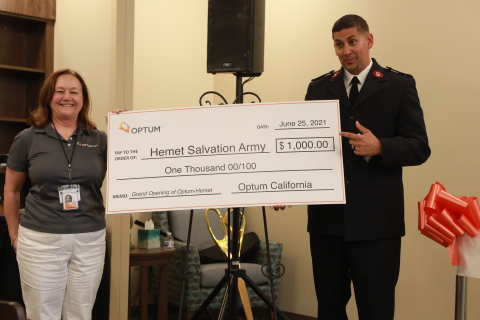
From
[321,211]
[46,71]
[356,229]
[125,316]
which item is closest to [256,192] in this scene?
[321,211]

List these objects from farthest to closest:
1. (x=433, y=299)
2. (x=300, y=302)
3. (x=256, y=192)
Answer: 1. (x=300, y=302)
2. (x=433, y=299)
3. (x=256, y=192)

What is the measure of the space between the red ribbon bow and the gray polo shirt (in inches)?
57.8

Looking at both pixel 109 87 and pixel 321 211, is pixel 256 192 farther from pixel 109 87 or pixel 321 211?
pixel 109 87

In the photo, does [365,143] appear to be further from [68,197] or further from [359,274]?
[68,197]

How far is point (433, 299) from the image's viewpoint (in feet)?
12.7

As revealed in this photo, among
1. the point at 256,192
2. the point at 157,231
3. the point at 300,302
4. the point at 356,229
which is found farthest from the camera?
the point at 300,302

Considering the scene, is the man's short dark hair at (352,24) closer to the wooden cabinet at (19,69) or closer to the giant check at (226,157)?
the giant check at (226,157)

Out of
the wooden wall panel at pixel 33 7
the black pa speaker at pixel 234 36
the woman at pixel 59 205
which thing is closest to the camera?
the woman at pixel 59 205

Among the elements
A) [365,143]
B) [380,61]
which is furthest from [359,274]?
[380,61]

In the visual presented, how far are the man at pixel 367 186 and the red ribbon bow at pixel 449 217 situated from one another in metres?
0.11

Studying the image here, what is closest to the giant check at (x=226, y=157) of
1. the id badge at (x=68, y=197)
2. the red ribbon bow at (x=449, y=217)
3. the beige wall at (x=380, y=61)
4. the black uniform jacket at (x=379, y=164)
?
the black uniform jacket at (x=379, y=164)

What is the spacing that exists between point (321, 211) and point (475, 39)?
1.86 metres

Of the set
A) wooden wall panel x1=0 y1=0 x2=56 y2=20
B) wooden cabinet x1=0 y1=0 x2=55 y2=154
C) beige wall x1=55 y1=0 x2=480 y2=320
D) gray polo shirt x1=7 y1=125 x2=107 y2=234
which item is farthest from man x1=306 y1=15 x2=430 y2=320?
wooden cabinet x1=0 y1=0 x2=55 y2=154

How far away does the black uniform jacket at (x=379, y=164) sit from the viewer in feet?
7.76
